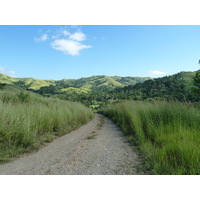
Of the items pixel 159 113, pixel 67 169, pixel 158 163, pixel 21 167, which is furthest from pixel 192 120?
pixel 21 167

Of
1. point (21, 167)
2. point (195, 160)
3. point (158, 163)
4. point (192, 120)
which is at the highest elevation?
point (192, 120)

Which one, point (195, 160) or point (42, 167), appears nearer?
point (195, 160)

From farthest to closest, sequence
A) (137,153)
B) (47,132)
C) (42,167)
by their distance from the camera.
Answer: (47,132)
(137,153)
(42,167)

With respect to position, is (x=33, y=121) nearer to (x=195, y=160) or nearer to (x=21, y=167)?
(x=21, y=167)

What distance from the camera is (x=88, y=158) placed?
2.95m

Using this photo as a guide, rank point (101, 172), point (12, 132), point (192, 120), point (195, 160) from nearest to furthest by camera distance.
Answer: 1. point (195, 160)
2. point (101, 172)
3. point (12, 132)
4. point (192, 120)

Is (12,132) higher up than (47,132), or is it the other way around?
(12,132)

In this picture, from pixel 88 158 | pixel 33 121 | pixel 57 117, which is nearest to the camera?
pixel 88 158

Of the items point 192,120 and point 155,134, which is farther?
point 192,120

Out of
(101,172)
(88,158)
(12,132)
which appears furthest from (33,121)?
(101,172)

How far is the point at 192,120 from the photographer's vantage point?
4.26 meters

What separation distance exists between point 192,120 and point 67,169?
4.12 meters

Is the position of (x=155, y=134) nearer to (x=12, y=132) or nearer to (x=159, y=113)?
(x=159, y=113)

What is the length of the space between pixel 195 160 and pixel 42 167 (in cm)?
272
